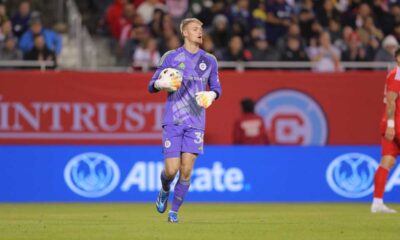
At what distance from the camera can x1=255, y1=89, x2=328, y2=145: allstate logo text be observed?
21828 mm

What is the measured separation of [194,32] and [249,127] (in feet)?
26.6

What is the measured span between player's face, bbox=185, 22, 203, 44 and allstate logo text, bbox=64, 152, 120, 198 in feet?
23.0

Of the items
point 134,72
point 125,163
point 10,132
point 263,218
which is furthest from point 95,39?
point 263,218

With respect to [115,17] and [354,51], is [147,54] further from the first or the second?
[354,51]

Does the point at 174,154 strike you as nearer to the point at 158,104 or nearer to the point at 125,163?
the point at 125,163

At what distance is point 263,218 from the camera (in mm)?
13469

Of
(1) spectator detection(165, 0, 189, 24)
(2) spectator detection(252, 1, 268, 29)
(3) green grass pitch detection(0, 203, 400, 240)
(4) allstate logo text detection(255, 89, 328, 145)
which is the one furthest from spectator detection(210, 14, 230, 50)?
(3) green grass pitch detection(0, 203, 400, 240)

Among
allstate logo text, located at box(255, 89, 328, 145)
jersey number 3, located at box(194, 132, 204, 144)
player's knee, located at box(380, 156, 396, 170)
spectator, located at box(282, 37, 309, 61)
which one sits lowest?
allstate logo text, located at box(255, 89, 328, 145)

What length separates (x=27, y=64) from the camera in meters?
21.0

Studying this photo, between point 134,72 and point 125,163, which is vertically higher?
point 134,72

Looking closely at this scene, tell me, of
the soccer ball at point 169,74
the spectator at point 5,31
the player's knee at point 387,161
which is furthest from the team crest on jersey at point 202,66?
the spectator at point 5,31

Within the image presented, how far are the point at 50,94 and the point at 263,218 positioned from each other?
29.3 feet

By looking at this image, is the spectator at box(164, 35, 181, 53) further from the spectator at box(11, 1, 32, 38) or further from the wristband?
the wristband

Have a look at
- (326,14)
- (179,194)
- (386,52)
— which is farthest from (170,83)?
(326,14)
